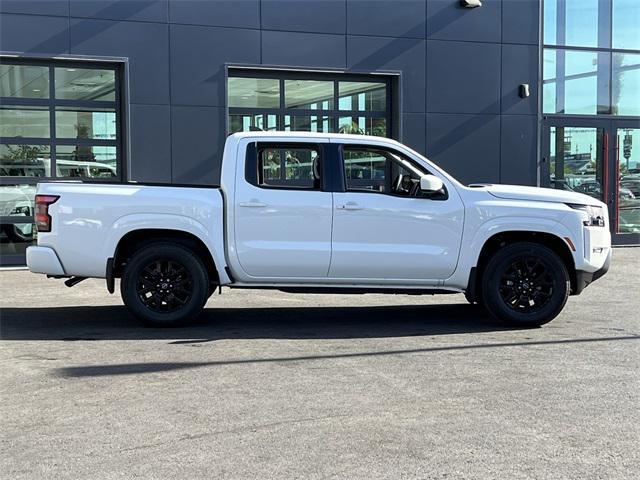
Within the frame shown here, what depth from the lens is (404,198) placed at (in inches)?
310

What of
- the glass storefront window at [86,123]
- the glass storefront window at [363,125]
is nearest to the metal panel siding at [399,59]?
the glass storefront window at [363,125]

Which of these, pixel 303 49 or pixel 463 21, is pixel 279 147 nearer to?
pixel 303 49

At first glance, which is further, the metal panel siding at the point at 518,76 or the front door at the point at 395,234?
the metal panel siding at the point at 518,76

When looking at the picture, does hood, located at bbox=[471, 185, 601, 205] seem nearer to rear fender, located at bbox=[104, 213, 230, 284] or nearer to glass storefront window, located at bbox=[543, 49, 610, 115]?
rear fender, located at bbox=[104, 213, 230, 284]

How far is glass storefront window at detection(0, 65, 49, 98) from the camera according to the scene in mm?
13195

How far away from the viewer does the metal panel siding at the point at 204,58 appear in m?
13.9

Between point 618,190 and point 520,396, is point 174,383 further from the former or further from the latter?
point 618,190

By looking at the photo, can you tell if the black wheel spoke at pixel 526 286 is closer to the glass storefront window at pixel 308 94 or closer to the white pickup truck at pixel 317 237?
the white pickup truck at pixel 317 237

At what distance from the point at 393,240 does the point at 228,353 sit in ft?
7.21

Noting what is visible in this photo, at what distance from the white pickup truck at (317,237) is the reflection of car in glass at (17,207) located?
6.45m

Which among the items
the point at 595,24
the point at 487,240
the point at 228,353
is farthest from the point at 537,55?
the point at 228,353

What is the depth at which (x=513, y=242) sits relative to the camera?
804 centimetres

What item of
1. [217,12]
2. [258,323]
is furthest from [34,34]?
[258,323]

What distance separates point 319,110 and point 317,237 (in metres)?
7.79
